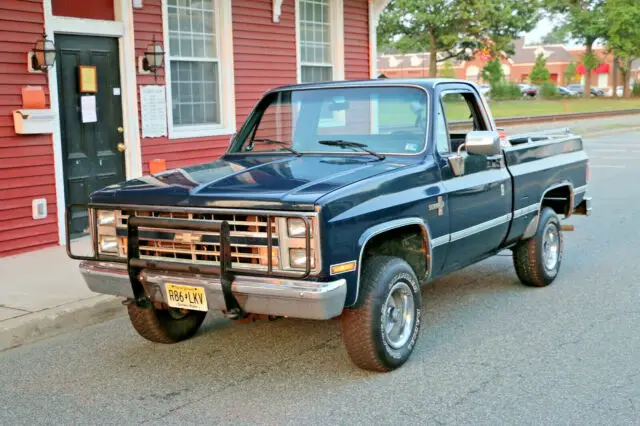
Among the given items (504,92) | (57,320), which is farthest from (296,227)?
(504,92)

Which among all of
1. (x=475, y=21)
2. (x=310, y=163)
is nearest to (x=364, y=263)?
(x=310, y=163)

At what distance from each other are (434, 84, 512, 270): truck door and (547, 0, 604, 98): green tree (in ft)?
205

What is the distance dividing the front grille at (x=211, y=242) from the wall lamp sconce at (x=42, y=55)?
4.29 metres

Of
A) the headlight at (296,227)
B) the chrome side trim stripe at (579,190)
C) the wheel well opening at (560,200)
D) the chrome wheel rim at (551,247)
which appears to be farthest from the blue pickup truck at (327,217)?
the chrome side trim stripe at (579,190)

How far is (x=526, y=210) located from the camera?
7.06m

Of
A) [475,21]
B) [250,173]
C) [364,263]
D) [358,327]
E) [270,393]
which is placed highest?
[475,21]

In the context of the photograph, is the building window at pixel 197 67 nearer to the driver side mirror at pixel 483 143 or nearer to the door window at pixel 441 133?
the door window at pixel 441 133

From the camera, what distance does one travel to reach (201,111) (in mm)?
11656

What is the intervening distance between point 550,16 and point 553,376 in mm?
69656

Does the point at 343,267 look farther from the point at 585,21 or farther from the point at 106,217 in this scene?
the point at 585,21

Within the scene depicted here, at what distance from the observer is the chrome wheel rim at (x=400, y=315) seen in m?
5.31

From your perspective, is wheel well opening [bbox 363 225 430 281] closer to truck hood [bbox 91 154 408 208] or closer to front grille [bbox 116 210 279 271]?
truck hood [bbox 91 154 408 208]

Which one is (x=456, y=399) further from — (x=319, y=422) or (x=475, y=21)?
(x=475, y=21)

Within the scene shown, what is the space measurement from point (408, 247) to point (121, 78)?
18.8 feet
